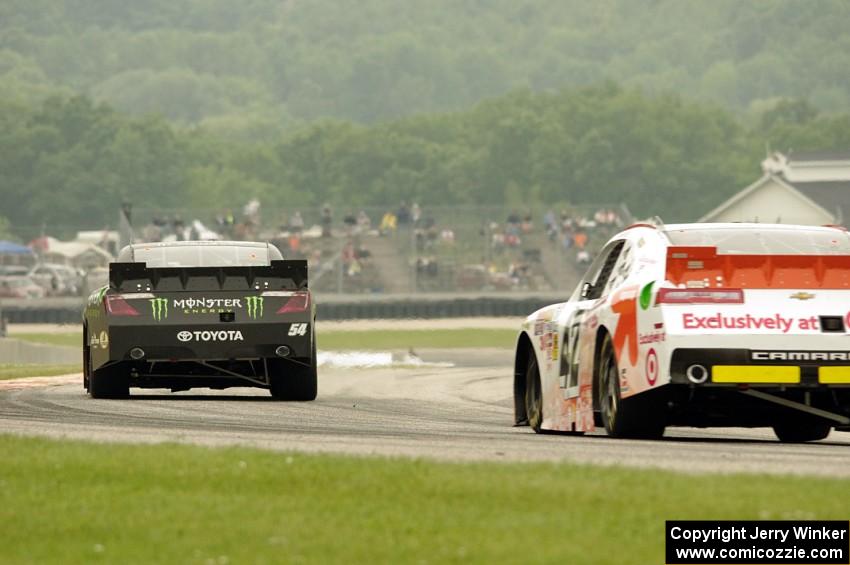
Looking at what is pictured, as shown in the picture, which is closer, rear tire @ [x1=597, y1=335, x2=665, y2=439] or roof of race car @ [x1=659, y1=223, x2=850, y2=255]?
rear tire @ [x1=597, y1=335, x2=665, y2=439]

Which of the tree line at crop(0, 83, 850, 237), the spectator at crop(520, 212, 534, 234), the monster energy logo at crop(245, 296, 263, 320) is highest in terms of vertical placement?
the tree line at crop(0, 83, 850, 237)

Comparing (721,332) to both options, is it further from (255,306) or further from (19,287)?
(19,287)

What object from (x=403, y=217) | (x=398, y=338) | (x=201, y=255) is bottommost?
(x=398, y=338)

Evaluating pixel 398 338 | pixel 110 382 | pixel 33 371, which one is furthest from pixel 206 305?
pixel 398 338

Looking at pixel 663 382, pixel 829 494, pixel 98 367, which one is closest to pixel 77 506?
pixel 829 494

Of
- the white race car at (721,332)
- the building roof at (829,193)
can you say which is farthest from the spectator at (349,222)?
the white race car at (721,332)

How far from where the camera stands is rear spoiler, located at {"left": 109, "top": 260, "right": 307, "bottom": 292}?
17.2m

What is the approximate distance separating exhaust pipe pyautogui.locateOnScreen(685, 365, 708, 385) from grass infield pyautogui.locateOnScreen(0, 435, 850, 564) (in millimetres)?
1815

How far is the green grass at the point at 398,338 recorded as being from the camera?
51.6 metres

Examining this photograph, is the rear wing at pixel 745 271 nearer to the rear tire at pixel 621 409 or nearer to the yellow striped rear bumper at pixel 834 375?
the yellow striped rear bumper at pixel 834 375

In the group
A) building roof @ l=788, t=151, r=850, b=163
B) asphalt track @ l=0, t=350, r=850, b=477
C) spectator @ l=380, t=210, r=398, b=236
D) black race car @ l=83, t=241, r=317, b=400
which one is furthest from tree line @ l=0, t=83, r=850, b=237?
black race car @ l=83, t=241, r=317, b=400

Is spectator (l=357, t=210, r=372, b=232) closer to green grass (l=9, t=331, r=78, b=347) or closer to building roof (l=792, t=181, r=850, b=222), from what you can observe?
green grass (l=9, t=331, r=78, b=347)

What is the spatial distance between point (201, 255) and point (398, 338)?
37130 millimetres

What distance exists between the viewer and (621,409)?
458 inches
